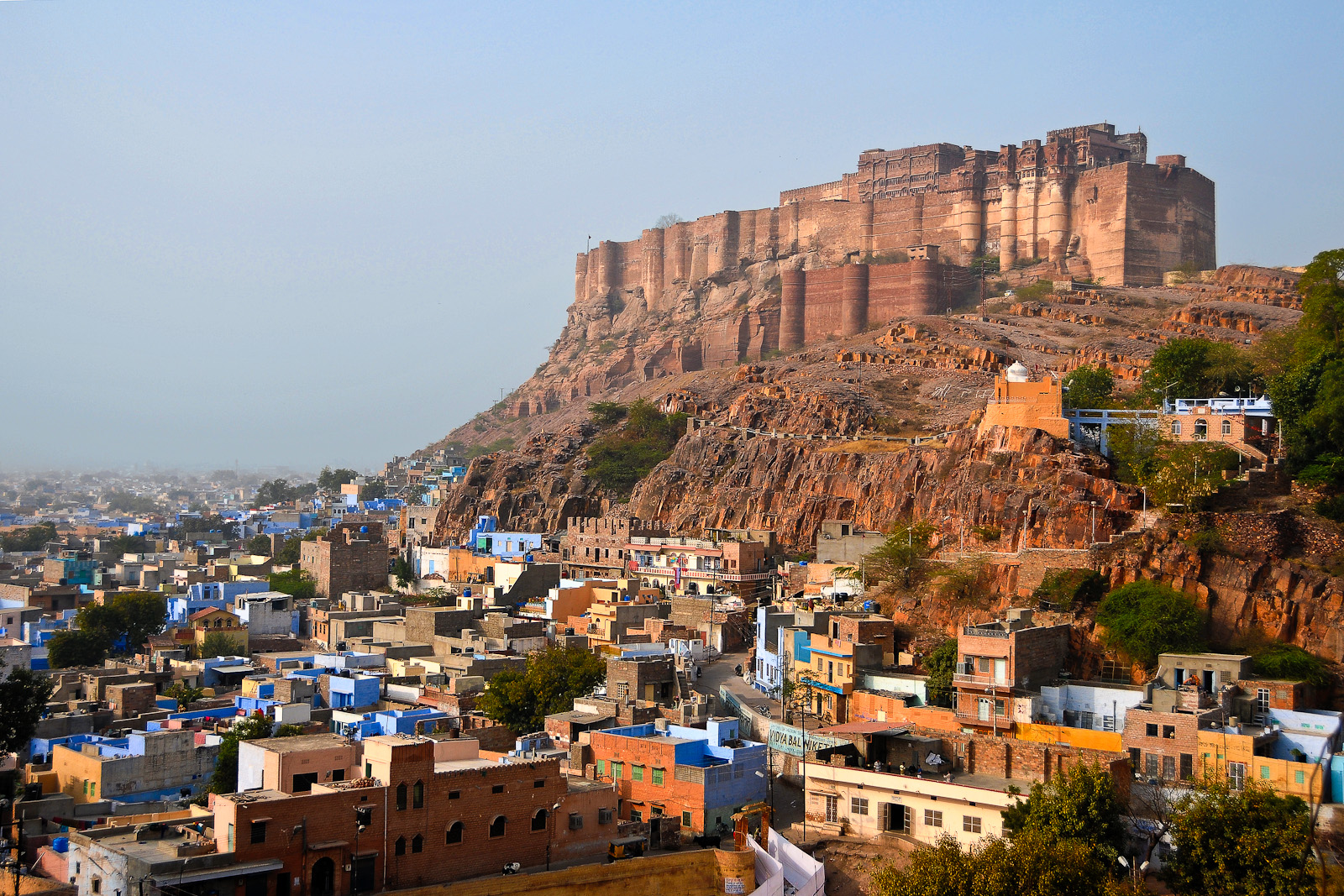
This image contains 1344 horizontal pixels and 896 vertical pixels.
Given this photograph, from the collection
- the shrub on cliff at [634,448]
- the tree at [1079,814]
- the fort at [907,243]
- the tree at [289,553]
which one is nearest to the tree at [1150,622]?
the tree at [1079,814]

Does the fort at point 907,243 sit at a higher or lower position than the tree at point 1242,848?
higher

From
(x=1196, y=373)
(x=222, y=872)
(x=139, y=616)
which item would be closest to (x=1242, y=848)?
(x=222, y=872)

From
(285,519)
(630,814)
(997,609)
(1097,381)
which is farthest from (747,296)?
(630,814)

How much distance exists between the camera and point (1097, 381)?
54.6 metres

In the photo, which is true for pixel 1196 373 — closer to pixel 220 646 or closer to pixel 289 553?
pixel 220 646

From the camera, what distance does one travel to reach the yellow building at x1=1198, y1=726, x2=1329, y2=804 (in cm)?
2678

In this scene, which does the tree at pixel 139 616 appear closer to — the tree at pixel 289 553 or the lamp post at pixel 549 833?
the tree at pixel 289 553

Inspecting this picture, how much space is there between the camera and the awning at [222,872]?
2052 cm

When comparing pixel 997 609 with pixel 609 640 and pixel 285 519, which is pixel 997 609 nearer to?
pixel 609 640

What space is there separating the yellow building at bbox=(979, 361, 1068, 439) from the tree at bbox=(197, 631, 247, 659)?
83.8 feet

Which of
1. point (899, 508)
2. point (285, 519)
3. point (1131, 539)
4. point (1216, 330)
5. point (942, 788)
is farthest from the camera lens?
point (285, 519)

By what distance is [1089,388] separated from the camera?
177 ft

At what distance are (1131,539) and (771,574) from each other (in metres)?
16.6

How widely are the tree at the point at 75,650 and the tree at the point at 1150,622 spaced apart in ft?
101
